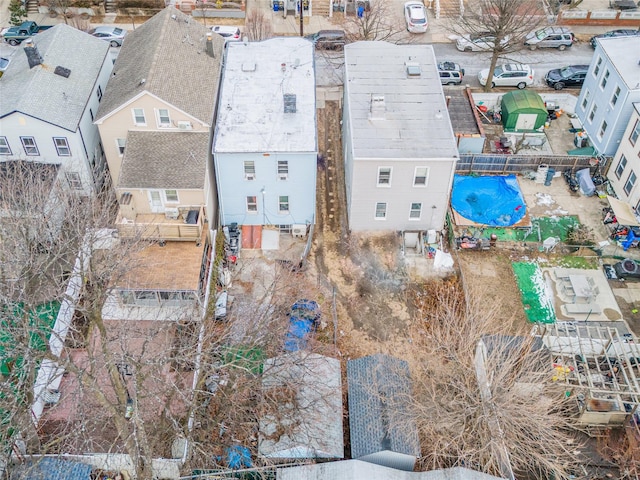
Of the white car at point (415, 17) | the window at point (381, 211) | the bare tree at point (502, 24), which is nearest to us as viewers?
the window at point (381, 211)

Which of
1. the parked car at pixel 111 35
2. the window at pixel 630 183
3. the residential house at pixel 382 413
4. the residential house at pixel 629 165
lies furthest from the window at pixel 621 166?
the parked car at pixel 111 35

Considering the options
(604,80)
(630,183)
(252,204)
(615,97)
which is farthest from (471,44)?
(252,204)

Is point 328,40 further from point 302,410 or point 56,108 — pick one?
point 302,410

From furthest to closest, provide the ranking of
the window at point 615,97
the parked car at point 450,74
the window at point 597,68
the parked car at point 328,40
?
1. the parked car at point 328,40
2. the parked car at point 450,74
3. the window at point 597,68
4. the window at point 615,97

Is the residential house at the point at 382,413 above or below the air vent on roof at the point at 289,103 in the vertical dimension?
below

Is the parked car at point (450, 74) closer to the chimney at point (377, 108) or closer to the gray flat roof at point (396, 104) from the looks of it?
the gray flat roof at point (396, 104)

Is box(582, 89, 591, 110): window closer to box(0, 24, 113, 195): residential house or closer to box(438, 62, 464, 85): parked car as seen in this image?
box(438, 62, 464, 85): parked car

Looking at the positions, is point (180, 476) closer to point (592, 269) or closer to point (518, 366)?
point (518, 366)

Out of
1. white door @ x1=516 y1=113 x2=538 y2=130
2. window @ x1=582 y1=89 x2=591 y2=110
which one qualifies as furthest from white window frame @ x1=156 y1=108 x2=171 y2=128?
window @ x1=582 y1=89 x2=591 y2=110
